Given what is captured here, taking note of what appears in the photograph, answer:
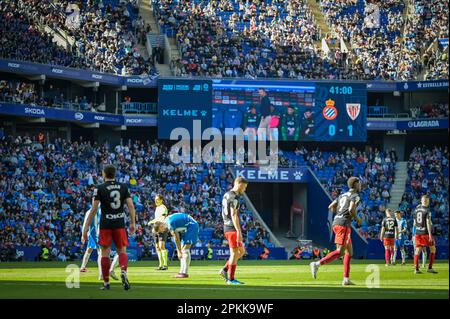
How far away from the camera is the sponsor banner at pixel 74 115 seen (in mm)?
52312

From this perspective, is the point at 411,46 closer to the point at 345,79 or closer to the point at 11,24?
the point at 345,79

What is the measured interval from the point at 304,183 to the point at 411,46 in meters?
12.2

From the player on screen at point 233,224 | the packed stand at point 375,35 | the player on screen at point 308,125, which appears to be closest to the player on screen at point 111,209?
the player on screen at point 233,224

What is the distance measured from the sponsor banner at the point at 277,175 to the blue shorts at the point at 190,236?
32142 millimetres

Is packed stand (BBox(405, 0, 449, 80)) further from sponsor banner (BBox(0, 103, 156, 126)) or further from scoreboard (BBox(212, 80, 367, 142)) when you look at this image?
sponsor banner (BBox(0, 103, 156, 126))

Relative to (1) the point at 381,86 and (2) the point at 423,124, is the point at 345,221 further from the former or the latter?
(2) the point at 423,124

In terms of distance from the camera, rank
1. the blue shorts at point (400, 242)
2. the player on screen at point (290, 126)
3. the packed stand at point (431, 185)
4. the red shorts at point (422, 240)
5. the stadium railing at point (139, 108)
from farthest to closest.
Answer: the stadium railing at point (139, 108), the player on screen at point (290, 126), the packed stand at point (431, 185), the blue shorts at point (400, 242), the red shorts at point (422, 240)

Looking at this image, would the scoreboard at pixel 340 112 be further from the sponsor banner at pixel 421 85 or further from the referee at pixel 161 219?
the referee at pixel 161 219

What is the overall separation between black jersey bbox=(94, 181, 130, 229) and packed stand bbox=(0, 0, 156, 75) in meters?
34.4

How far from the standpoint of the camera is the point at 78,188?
51875 millimetres

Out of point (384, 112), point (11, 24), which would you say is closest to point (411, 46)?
point (384, 112)

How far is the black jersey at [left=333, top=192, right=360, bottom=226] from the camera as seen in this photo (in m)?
22.9

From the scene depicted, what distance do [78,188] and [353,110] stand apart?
59.8ft

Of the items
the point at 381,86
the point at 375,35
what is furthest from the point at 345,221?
the point at 375,35
